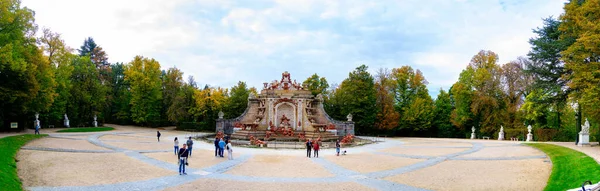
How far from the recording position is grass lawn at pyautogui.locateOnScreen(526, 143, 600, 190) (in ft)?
36.0

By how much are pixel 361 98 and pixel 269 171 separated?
1201 inches

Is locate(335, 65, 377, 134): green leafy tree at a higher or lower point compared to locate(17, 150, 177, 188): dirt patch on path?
higher

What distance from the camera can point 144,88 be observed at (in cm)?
4753

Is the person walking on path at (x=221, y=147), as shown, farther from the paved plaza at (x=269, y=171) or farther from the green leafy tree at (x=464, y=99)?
the green leafy tree at (x=464, y=99)

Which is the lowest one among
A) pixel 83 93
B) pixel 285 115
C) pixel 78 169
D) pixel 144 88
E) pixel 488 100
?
pixel 78 169

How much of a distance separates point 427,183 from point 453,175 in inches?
92.8

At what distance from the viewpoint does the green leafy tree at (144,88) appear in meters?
47.4

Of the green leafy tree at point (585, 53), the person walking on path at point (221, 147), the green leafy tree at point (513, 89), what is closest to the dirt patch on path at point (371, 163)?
the person walking on path at point (221, 147)

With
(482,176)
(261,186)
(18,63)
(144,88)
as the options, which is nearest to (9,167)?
(261,186)

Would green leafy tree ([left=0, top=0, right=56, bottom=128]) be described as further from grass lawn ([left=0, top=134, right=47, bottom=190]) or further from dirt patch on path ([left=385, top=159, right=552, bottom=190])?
dirt patch on path ([left=385, top=159, right=552, bottom=190])

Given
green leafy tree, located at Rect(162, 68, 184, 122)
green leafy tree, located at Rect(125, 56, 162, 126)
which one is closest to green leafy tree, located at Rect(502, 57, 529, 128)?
green leafy tree, located at Rect(162, 68, 184, 122)

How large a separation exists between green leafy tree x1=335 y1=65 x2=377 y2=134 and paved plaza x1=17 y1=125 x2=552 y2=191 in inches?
939

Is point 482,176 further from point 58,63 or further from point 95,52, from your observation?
point 95,52

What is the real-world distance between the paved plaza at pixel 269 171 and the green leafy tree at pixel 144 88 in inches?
1132
